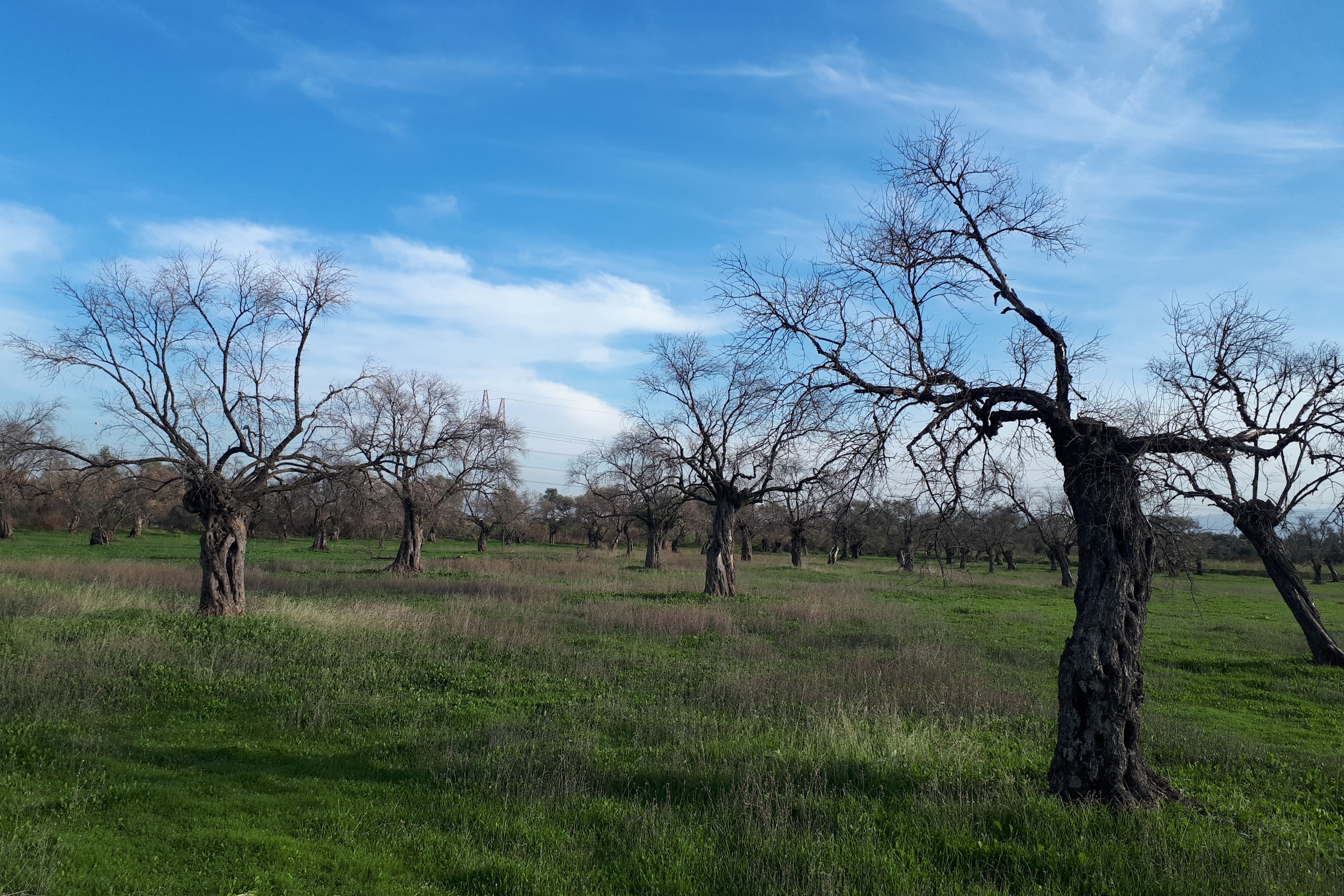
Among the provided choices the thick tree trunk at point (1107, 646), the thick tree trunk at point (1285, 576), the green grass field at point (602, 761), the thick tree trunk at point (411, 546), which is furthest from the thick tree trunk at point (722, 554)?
the thick tree trunk at point (1107, 646)

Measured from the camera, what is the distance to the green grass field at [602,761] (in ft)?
17.6

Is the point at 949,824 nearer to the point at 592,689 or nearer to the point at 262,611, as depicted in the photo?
the point at 592,689

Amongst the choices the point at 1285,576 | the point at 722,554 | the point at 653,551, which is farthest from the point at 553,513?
the point at 1285,576

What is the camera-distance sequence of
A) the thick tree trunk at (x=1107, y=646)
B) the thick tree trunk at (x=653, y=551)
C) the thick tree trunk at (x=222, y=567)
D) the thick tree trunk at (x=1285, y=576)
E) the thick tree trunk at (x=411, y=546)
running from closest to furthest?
the thick tree trunk at (x=1107, y=646), the thick tree trunk at (x=1285, y=576), the thick tree trunk at (x=222, y=567), the thick tree trunk at (x=411, y=546), the thick tree trunk at (x=653, y=551)

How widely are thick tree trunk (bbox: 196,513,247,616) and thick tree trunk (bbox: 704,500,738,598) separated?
1556 cm

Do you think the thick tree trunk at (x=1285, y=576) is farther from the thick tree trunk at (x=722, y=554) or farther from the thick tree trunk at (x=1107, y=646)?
the thick tree trunk at (x=722, y=554)

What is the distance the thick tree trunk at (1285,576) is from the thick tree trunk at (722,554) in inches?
624

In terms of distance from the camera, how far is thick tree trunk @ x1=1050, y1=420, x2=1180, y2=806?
6.95 metres

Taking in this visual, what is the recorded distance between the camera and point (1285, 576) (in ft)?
53.8

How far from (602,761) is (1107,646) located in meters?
5.23

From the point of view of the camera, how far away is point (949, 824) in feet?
20.8

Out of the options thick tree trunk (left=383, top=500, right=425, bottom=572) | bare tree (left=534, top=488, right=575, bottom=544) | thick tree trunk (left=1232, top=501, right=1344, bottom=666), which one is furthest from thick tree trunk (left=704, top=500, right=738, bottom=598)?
bare tree (left=534, top=488, right=575, bottom=544)

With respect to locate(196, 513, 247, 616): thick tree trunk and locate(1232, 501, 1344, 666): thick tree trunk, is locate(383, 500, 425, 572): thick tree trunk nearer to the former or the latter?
locate(196, 513, 247, 616): thick tree trunk

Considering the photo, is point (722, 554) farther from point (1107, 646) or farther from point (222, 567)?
point (1107, 646)
